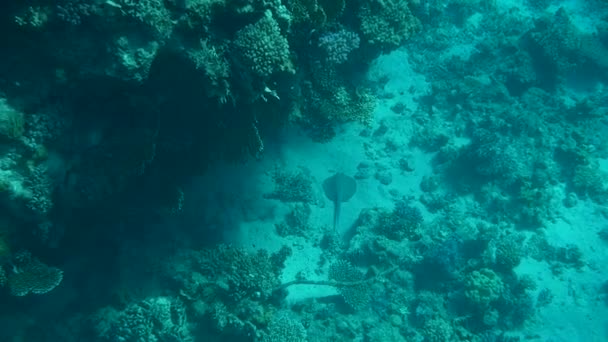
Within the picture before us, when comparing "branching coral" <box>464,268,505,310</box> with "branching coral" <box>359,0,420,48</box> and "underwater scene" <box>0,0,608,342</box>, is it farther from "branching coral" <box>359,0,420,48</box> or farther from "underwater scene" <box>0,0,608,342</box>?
"branching coral" <box>359,0,420,48</box>

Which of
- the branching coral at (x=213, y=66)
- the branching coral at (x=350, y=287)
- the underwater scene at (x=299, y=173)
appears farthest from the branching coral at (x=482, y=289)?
the branching coral at (x=213, y=66)

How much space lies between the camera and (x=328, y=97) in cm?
1082

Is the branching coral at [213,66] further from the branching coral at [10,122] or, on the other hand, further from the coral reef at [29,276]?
the coral reef at [29,276]

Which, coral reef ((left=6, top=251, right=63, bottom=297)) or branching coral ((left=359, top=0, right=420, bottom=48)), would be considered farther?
branching coral ((left=359, top=0, right=420, bottom=48))

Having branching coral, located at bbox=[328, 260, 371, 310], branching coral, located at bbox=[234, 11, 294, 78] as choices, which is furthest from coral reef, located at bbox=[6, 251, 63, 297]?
branching coral, located at bbox=[328, 260, 371, 310]

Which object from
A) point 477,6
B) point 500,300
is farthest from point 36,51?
point 477,6

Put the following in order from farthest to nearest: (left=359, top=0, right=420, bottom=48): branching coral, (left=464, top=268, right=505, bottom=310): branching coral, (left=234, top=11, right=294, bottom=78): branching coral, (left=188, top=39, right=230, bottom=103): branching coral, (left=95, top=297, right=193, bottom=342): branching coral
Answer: (left=464, top=268, right=505, bottom=310): branching coral < (left=359, top=0, right=420, bottom=48): branching coral < (left=95, top=297, right=193, bottom=342): branching coral < (left=234, top=11, right=294, bottom=78): branching coral < (left=188, top=39, right=230, bottom=103): branching coral

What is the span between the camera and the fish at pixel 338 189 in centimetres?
1215

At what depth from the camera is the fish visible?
12148mm

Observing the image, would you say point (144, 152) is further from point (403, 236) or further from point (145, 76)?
point (403, 236)

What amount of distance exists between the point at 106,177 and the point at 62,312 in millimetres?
3528

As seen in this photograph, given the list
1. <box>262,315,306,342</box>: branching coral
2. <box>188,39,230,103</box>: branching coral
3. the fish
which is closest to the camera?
<box>188,39,230,103</box>: branching coral

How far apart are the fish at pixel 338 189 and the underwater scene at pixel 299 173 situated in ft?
0.20

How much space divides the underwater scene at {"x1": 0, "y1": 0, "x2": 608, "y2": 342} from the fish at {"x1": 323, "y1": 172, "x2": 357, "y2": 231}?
0.20 feet
